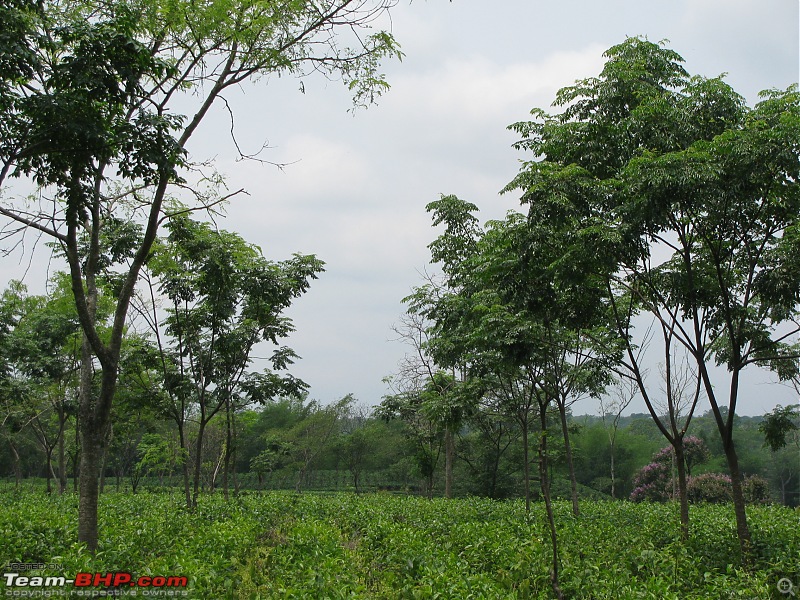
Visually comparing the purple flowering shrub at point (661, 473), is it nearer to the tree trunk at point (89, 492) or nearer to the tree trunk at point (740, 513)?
the tree trunk at point (740, 513)

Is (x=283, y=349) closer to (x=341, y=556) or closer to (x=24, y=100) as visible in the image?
(x=341, y=556)

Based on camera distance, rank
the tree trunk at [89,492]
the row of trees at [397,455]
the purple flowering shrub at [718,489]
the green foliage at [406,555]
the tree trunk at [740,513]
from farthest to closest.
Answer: the purple flowering shrub at [718,489]
the row of trees at [397,455]
the tree trunk at [740,513]
the tree trunk at [89,492]
the green foliage at [406,555]

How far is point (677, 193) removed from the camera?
769 centimetres

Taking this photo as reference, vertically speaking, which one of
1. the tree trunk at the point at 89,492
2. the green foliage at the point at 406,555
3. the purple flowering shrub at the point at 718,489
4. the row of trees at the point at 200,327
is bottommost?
the purple flowering shrub at the point at 718,489

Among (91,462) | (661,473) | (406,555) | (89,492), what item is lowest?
(661,473)

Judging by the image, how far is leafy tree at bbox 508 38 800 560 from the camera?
7.59 meters

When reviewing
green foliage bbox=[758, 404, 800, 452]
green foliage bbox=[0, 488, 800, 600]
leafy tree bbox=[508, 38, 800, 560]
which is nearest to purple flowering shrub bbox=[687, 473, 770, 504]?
green foliage bbox=[758, 404, 800, 452]

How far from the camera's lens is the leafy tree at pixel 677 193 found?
7.59 metres

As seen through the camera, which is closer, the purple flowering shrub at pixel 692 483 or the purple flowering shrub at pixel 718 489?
the purple flowering shrub at pixel 718 489

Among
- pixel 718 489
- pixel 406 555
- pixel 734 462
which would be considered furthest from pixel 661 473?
pixel 406 555

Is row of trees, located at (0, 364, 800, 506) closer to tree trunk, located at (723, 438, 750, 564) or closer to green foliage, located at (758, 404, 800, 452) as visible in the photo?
green foliage, located at (758, 404, 800, 452)

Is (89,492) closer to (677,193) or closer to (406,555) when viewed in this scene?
(406,555)

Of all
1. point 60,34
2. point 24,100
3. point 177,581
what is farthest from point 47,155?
point 177,581

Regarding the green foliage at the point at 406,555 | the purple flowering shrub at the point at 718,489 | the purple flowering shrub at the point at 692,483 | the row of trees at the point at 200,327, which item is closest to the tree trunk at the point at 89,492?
the green foliage at the point at 406,555
